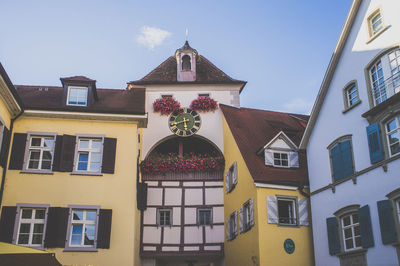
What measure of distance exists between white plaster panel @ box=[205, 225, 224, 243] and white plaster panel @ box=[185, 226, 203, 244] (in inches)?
13.4

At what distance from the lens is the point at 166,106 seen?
24781 millimetres

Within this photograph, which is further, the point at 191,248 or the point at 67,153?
the point at 191,248

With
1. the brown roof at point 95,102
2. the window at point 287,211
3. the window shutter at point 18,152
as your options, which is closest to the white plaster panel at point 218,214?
the window at point 287,211

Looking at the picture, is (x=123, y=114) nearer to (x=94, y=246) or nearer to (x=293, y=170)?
(x=94, y=246)

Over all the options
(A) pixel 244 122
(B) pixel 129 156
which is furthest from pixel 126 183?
(A) pixel 244 122

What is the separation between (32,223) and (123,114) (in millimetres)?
A: 5329

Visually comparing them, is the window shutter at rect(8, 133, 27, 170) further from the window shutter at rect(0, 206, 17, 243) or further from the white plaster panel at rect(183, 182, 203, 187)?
the white plaster panel at rect(183, 182, 203, 187)

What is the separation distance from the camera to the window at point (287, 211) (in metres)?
18.3

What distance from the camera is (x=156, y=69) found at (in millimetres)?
27422

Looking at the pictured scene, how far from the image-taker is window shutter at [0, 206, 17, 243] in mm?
16422

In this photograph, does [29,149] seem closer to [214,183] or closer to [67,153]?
[67,153]

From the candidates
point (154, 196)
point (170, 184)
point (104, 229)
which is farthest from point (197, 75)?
point (104, 229)

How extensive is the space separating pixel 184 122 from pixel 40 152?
8.68 m

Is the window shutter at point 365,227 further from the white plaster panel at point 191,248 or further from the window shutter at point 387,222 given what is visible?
the white plaster panel at point 191,248
